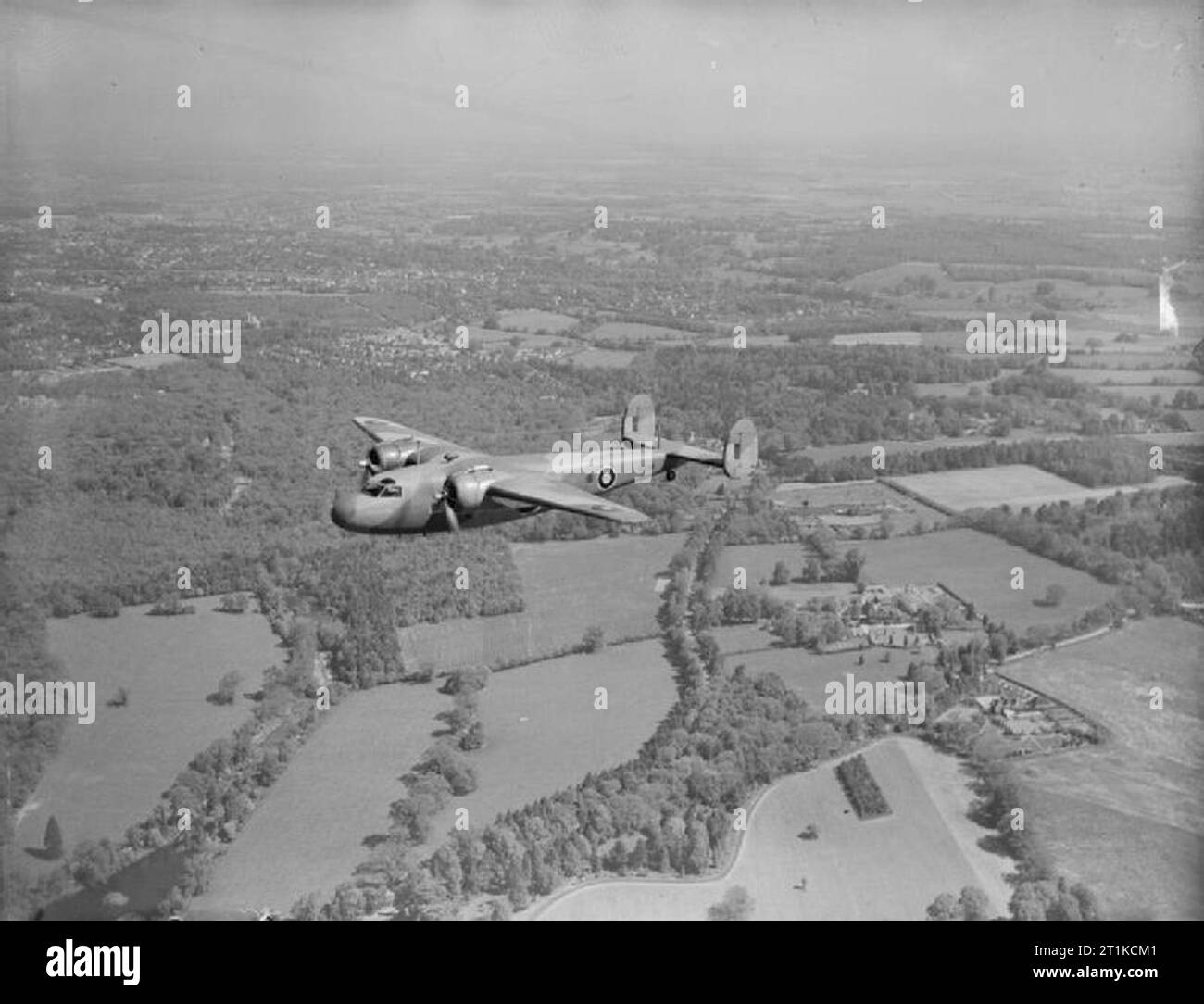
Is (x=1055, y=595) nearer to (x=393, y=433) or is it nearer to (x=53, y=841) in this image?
(x=393, y=433)

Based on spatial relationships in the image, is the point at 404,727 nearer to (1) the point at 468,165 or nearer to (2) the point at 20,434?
(2) the point at 20,434

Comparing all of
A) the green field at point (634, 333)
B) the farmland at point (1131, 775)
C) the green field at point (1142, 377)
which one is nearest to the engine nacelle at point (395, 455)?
the green field at point (634, 333)

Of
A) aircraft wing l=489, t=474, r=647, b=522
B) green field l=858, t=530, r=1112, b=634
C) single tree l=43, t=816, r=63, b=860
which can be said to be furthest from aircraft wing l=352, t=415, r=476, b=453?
green field l=858, t=530, r=1112, b=634

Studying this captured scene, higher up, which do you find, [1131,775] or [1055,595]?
[1055,595]

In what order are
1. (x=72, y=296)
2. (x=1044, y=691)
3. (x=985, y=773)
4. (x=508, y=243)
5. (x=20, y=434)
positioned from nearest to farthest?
(x=985, y=773) → (x=1044, y=691) → (x=20, y=434) → (x=72, y=296) → (x=508, y=243)

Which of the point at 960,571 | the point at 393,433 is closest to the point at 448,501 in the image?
the point at 393,433

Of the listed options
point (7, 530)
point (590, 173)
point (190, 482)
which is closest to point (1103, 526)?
point (590, 173)
